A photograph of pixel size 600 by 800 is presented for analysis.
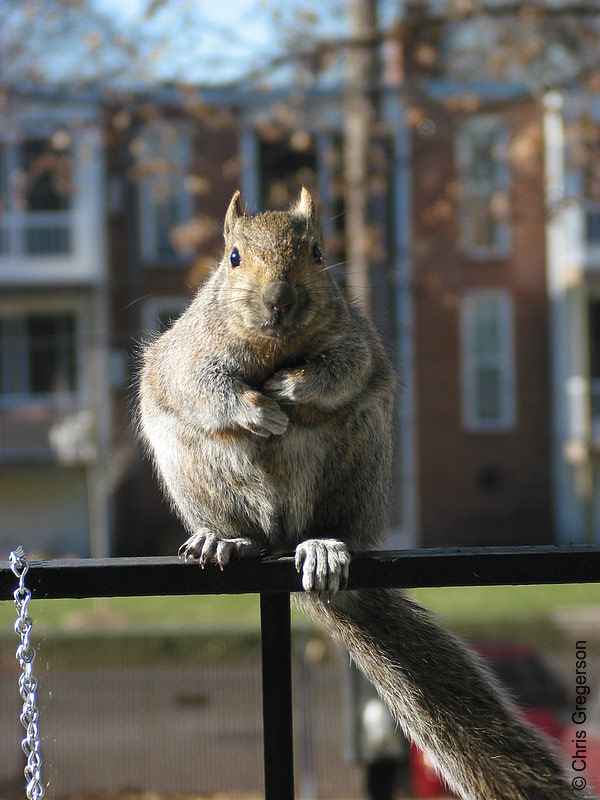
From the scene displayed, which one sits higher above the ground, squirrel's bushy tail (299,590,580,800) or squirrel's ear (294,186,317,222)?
squirrel's ear (294,186,317,222)

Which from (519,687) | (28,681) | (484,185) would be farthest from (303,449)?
(484,185)

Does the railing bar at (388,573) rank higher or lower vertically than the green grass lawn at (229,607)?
higher

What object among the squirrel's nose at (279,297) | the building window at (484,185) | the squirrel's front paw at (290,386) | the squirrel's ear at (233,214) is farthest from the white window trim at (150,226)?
the squirrel's nose at (279,297)

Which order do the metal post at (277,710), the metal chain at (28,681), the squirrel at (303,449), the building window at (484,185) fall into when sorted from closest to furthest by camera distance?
the metal chain at (28,681), the metal post at (277,710), the squirrel at (303,449), the building window at (484,185)

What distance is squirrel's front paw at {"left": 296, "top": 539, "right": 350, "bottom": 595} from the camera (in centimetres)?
212

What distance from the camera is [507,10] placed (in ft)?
27.3

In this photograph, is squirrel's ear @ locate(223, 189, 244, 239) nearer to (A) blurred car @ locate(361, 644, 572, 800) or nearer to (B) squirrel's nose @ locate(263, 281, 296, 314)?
(B) squirrel's nose @ locate(263, 281, 296, 314)

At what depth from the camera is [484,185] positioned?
16094 mm

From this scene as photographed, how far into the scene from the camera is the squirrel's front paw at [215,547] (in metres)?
2.45

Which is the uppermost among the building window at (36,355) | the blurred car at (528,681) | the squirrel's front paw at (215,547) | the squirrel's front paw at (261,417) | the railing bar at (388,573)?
the building window at (36,355)

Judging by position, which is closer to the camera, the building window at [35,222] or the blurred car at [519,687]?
the blurred car at [519,687]

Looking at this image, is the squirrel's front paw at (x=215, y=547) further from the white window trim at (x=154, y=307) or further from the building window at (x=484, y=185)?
the white window trim at (x=154, y=307)

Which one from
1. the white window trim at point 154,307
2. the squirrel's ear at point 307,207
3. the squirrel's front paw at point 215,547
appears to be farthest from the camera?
the white window trim at point 154,307

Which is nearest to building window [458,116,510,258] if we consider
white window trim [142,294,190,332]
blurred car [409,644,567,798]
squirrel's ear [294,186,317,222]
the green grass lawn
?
blurred car [409,644,567,798]
